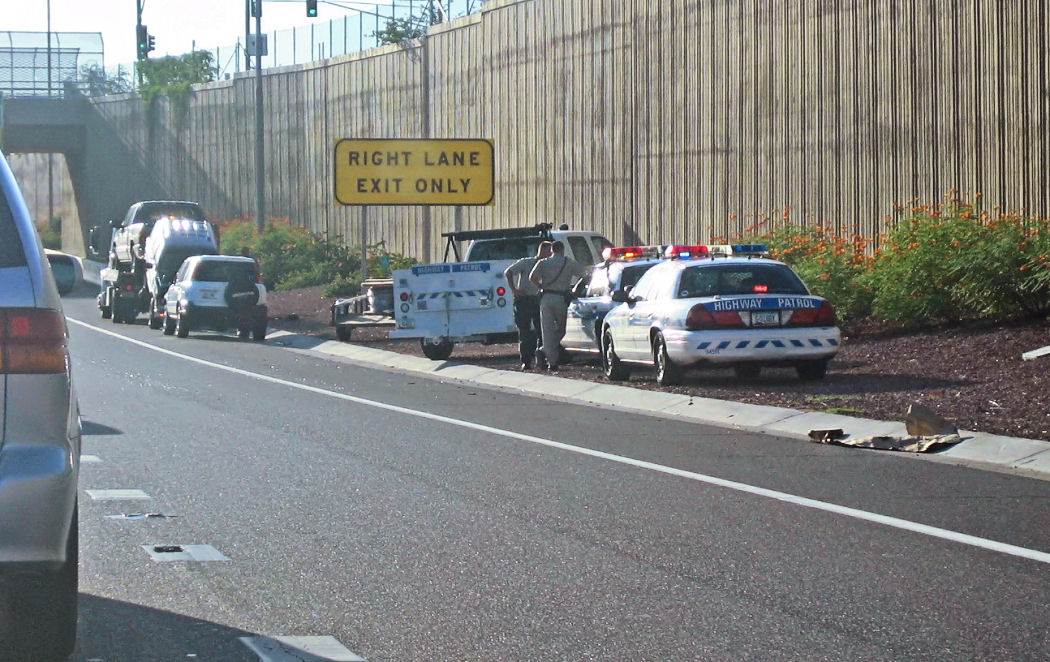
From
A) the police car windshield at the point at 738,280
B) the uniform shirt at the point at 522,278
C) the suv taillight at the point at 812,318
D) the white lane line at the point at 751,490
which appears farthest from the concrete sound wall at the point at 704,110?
the white lane line at the point at 751,490

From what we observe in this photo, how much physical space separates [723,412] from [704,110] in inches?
640

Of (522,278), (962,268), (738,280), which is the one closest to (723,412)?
(738,280)

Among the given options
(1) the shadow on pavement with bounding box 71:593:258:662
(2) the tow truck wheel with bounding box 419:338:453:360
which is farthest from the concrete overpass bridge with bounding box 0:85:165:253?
(1) the shadow on pavement with bounding box 71:593:258:662

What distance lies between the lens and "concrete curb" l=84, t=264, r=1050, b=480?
12.8 metres

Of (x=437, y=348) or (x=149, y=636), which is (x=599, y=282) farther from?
(x=149, y=636)

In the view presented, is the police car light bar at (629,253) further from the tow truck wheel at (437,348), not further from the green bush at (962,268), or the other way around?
the tow truck wheel at (437,348)

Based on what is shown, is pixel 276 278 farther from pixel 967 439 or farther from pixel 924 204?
pixel 967 439

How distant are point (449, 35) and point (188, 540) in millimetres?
35773

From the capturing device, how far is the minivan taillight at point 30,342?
18.7ft

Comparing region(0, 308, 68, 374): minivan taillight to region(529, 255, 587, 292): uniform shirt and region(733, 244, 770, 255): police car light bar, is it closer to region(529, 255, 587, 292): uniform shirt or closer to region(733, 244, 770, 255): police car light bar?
region(733, 244, 770, 255): police car light bar

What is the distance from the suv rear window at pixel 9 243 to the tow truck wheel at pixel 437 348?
1927 cm

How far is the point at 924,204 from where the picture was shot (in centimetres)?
2544

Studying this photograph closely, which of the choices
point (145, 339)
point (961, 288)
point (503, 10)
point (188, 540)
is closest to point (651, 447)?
point (188, 540)

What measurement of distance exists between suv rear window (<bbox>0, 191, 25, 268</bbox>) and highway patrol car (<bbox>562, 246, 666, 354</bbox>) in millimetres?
15788
